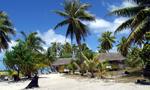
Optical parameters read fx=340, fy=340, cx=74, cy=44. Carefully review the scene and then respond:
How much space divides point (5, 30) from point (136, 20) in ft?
88.2

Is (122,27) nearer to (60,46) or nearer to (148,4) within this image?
(148,4)

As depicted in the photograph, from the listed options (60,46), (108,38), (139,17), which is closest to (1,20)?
(139,17)

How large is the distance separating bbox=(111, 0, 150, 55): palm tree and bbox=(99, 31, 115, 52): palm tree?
54277mm

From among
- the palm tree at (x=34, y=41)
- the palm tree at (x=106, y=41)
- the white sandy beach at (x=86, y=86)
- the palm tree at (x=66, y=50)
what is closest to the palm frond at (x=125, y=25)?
the white sandy beach at (x=86, y=86)

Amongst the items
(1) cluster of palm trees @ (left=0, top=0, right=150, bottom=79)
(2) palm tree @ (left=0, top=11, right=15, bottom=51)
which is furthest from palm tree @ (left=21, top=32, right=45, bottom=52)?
(2) palm tree @ (left=0, top=11, right=15, bottom=51)

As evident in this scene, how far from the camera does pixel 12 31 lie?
5097 centimetres

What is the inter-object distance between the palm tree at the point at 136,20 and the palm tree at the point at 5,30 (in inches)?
907

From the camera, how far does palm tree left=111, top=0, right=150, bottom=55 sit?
2694 cm

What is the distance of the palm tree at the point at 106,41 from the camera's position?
85.2 meters

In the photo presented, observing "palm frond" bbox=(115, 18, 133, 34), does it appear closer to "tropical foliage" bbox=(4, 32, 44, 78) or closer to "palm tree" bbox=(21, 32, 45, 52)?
"tropical foliage" bbox=(4, 32, 44, 78)

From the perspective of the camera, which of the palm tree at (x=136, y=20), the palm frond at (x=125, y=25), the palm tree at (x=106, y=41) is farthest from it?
the palm tree at (x=106, y=41)

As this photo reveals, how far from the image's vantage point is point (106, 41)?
85.2m

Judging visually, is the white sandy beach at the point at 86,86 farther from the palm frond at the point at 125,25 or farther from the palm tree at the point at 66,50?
the palm tree at the point at 66,50

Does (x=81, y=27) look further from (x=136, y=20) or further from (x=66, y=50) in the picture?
(x=66, y=50)
